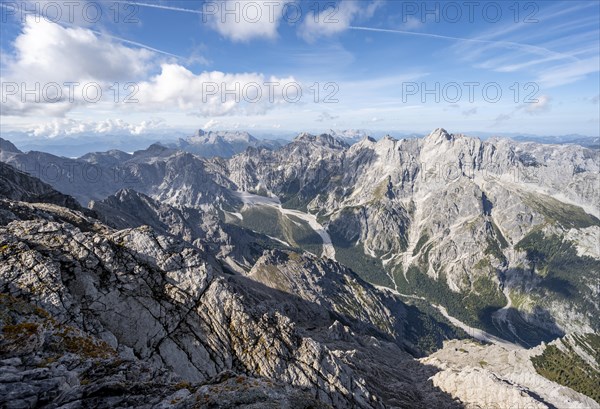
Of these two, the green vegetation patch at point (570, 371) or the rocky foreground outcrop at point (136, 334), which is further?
the green vegetation patch at point (570, 371)

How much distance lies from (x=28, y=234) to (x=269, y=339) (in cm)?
2833

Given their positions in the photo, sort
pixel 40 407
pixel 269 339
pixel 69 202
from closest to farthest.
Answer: pixel 40 407 → pixel 269 339 → pixel 69 202

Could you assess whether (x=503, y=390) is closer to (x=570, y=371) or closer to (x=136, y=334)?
(x=136, y=334)

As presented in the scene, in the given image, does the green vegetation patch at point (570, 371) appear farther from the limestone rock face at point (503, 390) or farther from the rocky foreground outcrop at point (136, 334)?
the rocky foreground outcrop at point (136, 334)

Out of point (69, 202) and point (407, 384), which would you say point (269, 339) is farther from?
point (69, 202)

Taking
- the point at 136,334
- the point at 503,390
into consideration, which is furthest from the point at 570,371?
the point at 136,334

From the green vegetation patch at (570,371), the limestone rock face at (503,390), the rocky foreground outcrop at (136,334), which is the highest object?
the rocky foreground outcrop at (136,334)

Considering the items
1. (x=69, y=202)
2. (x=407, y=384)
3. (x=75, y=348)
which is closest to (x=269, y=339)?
(x=75, y=348)

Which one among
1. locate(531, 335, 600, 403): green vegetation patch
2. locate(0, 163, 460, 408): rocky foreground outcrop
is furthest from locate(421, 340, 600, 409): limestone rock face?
locate(531, 335, 600, 403): green vegetation patch

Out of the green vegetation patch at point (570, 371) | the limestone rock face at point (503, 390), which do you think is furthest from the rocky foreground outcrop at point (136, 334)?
the green vegetation patch at point (570, 371)

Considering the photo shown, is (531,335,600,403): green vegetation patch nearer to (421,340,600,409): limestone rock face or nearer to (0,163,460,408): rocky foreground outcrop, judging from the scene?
(421,340,600,409): limestone rock face

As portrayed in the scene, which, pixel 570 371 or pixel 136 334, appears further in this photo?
pixel 570 371

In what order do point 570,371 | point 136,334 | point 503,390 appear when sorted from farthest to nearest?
point 570,371
point 503,390
point 136,334

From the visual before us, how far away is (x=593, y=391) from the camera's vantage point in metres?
164
